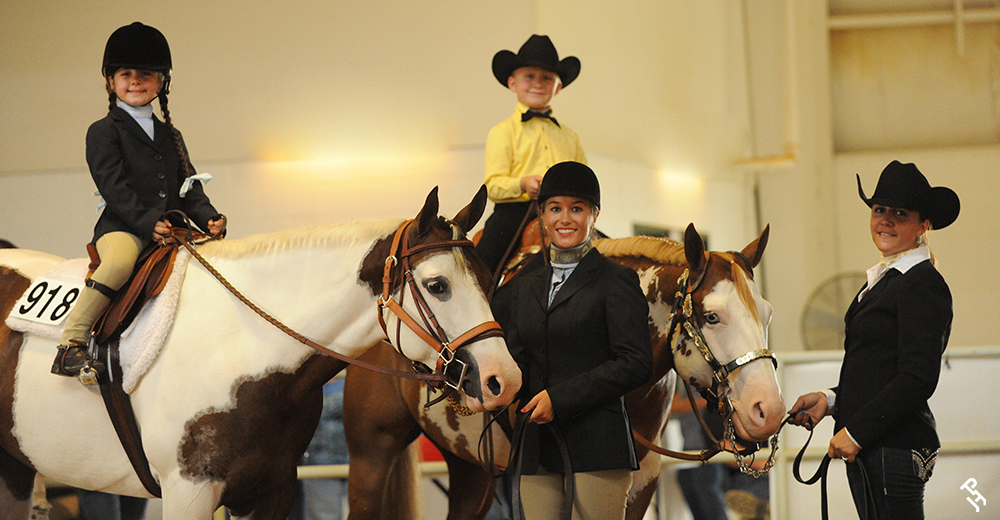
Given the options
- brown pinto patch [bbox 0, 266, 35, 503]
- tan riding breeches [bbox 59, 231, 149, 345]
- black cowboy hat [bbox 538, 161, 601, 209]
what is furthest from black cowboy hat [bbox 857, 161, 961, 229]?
brown pinto patch [bbox 0, 266, 35, 503]

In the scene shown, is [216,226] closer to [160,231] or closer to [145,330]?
[160,231]

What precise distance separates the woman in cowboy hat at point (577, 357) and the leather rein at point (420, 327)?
19 centimetres

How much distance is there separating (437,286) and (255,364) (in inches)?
23.6

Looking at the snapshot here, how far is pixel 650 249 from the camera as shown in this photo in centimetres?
304

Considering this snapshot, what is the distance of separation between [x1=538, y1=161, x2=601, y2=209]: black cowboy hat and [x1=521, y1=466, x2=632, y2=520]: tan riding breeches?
772mm

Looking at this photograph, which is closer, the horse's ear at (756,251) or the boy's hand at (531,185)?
the horse's ear at (756,251)

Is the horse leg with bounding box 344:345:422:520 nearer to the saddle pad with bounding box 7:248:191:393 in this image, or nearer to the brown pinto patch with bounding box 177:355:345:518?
the brown pinto patch with bounding box 177:355:345:518

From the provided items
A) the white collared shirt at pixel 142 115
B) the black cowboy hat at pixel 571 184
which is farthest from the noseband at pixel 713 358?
the white collared shirt at pixel 142 115

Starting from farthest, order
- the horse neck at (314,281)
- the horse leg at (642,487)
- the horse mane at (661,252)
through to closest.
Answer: the horse leg at (642,487) < the horse mane at (661,252) < the horse neck at (314,281)

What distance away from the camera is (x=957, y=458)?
4316 mm

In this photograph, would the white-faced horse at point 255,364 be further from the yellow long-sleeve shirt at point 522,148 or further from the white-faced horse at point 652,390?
the yellow long-sleeve shirt at point 522,148

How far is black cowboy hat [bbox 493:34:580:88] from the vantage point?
3.53 meters

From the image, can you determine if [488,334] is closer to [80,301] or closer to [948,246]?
[80,301]

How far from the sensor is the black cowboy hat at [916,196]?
2.45 meters
